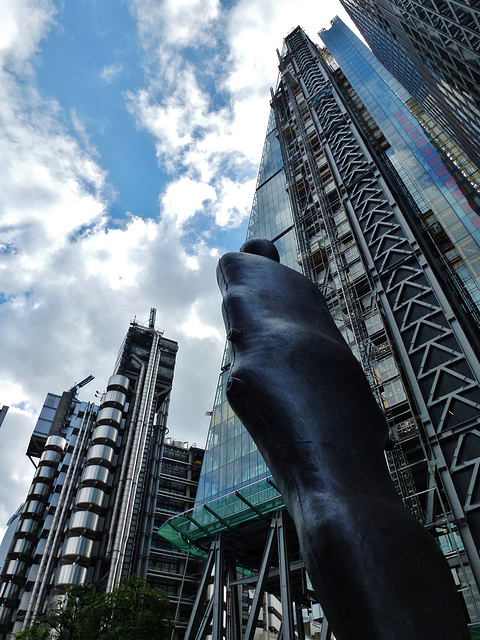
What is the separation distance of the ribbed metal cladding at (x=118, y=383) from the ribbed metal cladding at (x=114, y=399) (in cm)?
71

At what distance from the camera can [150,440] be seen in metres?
49.6

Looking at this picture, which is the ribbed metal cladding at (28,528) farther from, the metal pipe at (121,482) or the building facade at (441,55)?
the building facade at (441,55)

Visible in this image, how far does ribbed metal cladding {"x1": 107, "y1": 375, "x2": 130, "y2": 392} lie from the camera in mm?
48188

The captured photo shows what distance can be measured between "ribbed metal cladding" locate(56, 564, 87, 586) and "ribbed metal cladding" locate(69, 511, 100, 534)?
2717mm

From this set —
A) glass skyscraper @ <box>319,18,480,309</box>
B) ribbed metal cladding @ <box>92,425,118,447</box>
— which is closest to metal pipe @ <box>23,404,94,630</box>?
ribbed metal cladding @ <box>92,425,118,447</box>

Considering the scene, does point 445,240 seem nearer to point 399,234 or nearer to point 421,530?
point 399,234

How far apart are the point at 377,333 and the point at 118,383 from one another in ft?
112

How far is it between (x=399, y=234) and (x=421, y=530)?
793 inches

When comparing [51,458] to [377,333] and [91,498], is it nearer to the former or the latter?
[91,498]

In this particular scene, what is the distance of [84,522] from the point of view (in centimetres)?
3812

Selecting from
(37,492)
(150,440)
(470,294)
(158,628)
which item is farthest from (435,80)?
(37,492)

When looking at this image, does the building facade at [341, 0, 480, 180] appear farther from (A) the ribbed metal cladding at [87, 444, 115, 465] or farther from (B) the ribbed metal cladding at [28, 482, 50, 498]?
(B) the ribbed metal cladding at [28, 482, 50, 498]

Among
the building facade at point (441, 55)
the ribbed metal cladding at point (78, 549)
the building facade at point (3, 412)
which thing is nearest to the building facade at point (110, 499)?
the ribbed metal cladding at point (78, 549)

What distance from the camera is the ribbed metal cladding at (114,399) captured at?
4684 centimetres
